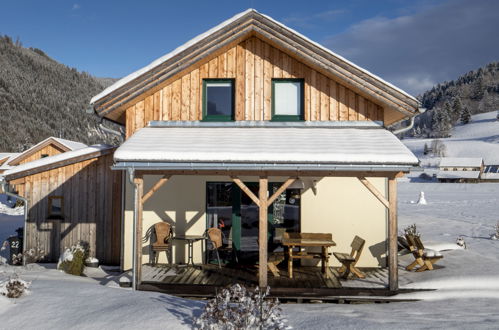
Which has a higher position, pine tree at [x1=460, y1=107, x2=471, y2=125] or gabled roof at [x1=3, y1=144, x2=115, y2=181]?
pine tree at [x1=460, y1=107, x2=471, y2=125]

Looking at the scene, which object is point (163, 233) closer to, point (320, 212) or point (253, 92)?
point (320, 212)

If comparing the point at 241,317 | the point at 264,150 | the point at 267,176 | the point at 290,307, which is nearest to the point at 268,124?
the point at 264,150

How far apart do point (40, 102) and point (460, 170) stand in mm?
108026

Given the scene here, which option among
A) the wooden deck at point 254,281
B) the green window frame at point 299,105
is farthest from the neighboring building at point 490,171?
the wooden deck at point 254,281

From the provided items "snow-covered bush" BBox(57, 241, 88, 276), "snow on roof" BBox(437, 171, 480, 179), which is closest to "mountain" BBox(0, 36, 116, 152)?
"snow on roof" BBox(437, 171, 480, 179)

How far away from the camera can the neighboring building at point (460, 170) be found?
2307 inches

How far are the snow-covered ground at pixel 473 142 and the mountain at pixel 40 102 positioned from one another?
235 ft

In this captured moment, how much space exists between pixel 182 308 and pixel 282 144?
4.08 metres

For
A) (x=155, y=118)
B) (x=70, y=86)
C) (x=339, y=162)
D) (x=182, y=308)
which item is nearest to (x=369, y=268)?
→ (x=339, y=162)

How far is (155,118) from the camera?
1006 centimetres

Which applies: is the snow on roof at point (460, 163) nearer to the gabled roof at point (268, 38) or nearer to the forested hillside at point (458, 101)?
the forested hillside at point (458, 101)

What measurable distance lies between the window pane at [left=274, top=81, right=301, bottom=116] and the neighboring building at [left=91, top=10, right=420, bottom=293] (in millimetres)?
26

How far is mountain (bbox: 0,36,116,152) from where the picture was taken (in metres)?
89.9

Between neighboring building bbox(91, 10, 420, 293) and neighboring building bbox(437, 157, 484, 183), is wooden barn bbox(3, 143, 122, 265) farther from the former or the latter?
neighboring building bbox(437, 157, 484, 183)
